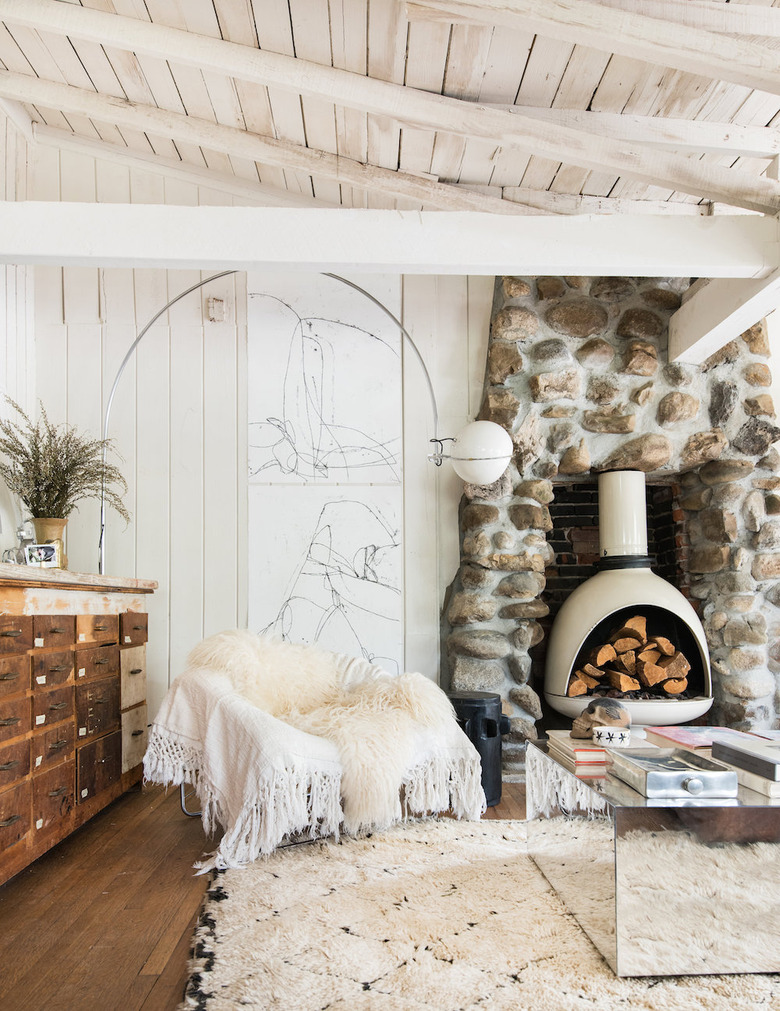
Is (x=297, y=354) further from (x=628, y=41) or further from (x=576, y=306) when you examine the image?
(x=628, y=41)

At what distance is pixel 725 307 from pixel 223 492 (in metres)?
2.51

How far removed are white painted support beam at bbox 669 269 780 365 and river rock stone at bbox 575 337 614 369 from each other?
307 mm

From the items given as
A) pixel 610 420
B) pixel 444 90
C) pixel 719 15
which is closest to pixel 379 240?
pixel 444 90

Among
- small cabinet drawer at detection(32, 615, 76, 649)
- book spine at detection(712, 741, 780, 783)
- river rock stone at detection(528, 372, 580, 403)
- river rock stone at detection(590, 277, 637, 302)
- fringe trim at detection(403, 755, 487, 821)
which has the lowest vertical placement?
fringe trim at detection(403, 755, 487, 821)

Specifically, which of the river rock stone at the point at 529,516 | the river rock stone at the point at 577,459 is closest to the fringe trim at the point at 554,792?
the river rock stone at the point at 529,516

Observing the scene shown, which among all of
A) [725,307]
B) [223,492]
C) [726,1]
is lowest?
[223,492]

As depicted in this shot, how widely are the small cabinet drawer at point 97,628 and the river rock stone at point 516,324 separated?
2250 mm

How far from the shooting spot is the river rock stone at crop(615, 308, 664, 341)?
405cm

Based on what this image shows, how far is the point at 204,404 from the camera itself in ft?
14.0

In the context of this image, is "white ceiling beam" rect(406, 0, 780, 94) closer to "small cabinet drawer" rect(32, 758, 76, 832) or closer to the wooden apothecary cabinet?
the wooden apothecary cabinet

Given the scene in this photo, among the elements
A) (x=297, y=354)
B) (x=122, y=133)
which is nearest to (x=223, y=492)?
(x=297, y=354)

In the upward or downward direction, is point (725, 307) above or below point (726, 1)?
below

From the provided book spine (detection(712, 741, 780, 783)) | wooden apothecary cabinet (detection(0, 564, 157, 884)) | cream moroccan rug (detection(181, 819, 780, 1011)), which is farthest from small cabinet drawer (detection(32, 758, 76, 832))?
book spine (detection(712, 741, 780, 783))

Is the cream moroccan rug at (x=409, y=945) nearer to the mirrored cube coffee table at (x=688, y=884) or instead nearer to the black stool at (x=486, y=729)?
the mirrored cube coffee table at (x=688, y=884)
